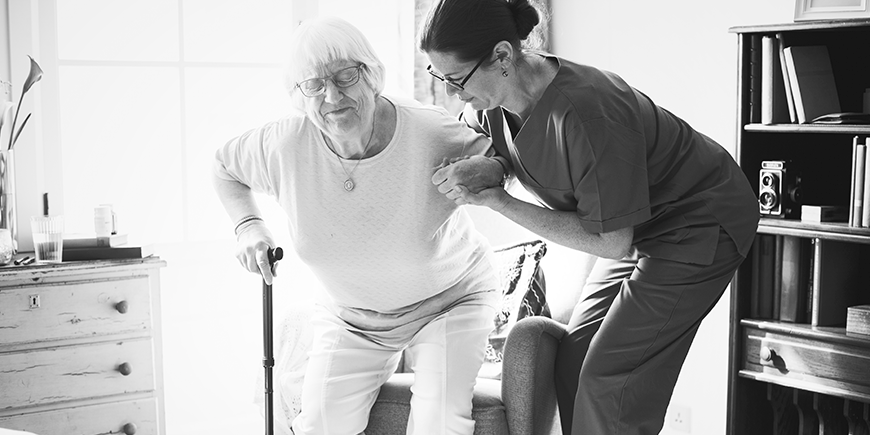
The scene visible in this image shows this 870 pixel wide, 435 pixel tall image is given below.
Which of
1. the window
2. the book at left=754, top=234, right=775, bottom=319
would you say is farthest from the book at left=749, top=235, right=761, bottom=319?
the window

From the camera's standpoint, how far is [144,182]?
10.2ft

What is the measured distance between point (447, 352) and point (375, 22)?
1797 mm

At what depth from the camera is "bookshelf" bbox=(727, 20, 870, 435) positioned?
229 cm

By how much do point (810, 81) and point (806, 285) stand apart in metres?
0.58

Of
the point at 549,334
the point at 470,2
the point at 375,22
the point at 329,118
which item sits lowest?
the point at 549,334

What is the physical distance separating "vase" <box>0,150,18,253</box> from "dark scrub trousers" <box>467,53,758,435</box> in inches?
60.0

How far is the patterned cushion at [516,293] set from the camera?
252cm

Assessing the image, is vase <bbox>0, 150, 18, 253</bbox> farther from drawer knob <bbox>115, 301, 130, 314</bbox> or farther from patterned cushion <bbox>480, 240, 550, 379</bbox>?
patterned cushion <bbox>480, 240, 550, 379</bbox>

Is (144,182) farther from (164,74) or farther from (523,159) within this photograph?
(523,159)

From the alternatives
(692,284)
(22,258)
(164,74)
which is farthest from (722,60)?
(22,258)

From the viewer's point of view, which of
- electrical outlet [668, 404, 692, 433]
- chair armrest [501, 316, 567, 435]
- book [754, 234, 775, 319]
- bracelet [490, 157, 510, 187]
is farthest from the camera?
electrical outlet [668, 404, 692, 433]

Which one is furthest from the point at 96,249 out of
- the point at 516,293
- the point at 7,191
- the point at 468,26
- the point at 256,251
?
the point at 468,26

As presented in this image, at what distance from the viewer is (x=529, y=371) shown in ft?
6.86

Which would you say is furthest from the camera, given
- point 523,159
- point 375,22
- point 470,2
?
point 375,22
